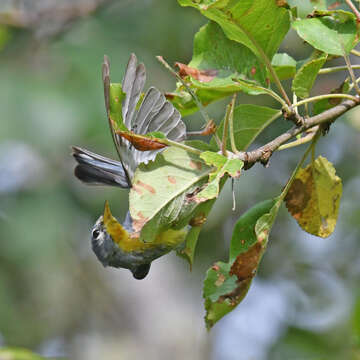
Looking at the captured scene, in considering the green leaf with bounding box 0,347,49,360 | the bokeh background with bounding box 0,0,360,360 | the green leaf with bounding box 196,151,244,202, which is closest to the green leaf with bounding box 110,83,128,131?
the green leaf with bounding box 196,151,244,202

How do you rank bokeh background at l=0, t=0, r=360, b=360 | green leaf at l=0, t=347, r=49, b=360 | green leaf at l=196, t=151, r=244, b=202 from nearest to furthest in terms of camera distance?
green leaf at l=196, t=151, r=244, b=202, green leaf at l=0, t=347, r=49, b=360, bokeh background at l=0, t=0, r=360, b=360

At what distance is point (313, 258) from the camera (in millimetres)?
5320

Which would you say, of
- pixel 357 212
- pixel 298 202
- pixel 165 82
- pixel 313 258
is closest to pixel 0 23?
pixel 165 82

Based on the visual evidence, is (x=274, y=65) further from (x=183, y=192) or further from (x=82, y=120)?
(x=82, y=120)

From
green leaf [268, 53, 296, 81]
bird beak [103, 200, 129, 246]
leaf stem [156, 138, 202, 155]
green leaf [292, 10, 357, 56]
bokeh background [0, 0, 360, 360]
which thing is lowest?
bokeh background [0, 0, 360, 360]

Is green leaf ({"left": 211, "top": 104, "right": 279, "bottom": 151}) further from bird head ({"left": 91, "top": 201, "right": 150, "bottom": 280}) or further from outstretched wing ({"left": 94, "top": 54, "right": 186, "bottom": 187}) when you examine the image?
bird head ({"left": 91, "top": 201, "right": 150, "bottom": 280})

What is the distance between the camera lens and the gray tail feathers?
1395 millimetres

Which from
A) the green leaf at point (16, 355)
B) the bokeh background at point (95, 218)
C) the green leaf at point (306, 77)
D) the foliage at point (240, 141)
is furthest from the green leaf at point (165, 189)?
the bokeh background at point (95, 218)

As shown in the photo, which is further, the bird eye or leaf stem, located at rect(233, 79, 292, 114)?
the bird eye

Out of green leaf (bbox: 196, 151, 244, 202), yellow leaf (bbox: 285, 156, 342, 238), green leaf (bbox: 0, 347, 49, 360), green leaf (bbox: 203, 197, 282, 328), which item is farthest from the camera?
green leaf (bbox: 0, 347, 49, 360)

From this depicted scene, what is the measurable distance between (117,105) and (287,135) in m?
0.29

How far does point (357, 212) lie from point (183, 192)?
3.40 m

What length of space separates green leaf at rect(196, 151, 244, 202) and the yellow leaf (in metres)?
0.36

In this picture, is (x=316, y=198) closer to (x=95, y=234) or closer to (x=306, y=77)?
(x=306, y=77)
